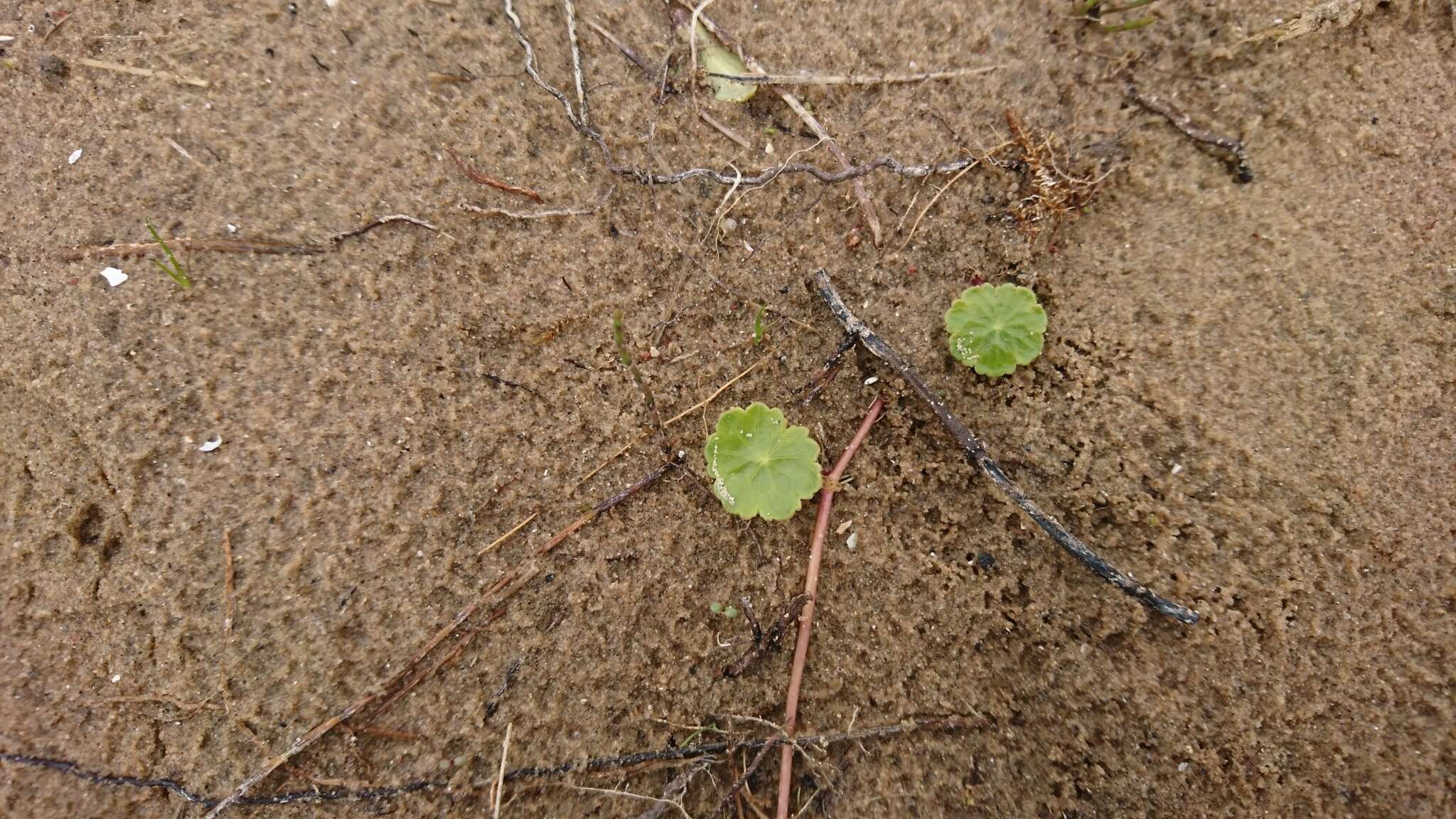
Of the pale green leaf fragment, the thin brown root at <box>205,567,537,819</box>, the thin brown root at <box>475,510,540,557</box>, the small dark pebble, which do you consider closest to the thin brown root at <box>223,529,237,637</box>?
the thin brown root at <box>205,567,537,819</box>

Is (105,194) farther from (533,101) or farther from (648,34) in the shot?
(648,34)

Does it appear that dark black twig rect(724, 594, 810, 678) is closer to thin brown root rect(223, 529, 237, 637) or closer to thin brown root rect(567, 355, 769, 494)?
thin brown root rect(567, 355, 769, 494)

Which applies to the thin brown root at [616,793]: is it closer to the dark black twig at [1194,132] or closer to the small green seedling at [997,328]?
the small green seedling at [997,328]

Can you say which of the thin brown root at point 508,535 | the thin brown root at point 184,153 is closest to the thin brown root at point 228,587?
the thin brown root at point 508,535

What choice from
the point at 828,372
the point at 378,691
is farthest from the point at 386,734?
the point at 828,372

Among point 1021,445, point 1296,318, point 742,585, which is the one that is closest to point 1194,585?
point 1021,445

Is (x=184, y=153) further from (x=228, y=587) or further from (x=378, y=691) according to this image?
(x=378, y=691)
